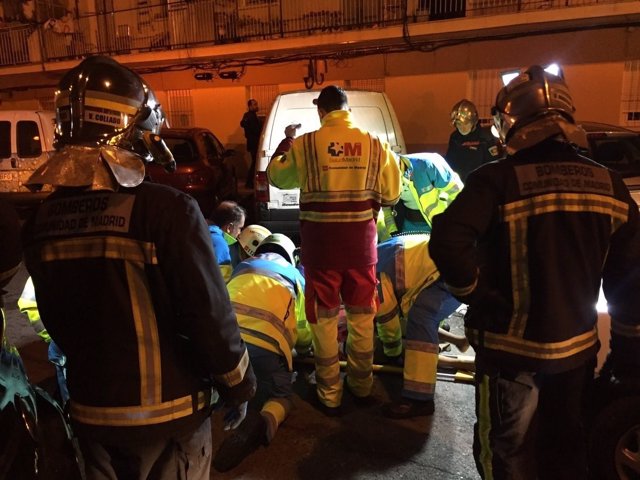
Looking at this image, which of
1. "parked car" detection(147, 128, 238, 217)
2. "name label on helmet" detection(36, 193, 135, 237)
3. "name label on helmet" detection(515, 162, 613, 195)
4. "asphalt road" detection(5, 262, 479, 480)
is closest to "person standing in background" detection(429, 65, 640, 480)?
"name label on helmet" detection(515, 162, 613, 195)

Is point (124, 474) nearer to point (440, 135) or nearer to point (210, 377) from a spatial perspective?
point (210, 377)

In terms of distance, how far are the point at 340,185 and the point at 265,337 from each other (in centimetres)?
105

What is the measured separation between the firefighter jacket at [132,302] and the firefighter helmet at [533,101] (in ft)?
4.38

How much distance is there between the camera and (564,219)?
6.70ft

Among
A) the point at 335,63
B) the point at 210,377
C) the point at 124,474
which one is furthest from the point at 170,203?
the point at 335,63

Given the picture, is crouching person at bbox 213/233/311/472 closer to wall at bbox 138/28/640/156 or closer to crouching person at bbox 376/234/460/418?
crouching person at bbox 376/234/460/418

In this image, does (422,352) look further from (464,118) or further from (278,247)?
(464,118)

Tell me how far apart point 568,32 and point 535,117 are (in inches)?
448

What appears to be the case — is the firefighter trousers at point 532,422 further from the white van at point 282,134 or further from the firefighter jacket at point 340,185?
the white van at point 282,134

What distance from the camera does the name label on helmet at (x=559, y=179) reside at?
2039mm

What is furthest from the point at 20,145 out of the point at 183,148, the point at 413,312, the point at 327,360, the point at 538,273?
the point at 538,273

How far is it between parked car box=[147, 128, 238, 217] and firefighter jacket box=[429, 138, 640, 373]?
7404 mm

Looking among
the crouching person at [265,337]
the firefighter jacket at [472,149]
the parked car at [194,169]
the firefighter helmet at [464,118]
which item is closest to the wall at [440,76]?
the parked car at [194,169]

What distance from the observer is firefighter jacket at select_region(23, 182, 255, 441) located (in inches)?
65.8
